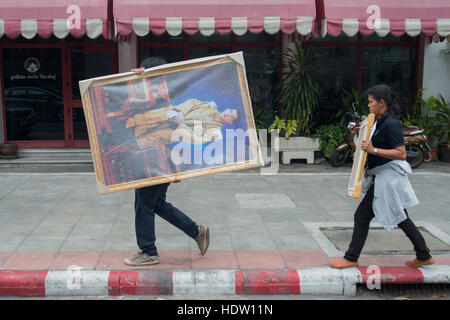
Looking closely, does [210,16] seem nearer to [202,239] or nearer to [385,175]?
[202,239]

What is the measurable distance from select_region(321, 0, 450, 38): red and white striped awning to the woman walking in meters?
4.89

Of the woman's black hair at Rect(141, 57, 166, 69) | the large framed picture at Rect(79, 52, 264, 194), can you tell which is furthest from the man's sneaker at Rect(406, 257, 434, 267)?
the woman's black hair at Rect(141, 57, 166, 69)

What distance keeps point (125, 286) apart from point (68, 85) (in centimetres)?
755

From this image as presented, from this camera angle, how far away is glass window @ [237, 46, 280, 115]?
450 inches

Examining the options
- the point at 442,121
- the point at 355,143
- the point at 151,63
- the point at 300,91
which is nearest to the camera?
the point at 151,63

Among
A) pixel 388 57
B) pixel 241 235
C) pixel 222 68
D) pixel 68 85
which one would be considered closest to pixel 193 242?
pixel 241 235

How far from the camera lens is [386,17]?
9266mm

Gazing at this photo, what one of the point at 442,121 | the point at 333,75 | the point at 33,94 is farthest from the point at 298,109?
the point at 33,94

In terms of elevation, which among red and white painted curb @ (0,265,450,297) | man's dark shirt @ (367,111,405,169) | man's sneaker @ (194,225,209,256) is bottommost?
red and white painted curb @ (0,265,450,297)

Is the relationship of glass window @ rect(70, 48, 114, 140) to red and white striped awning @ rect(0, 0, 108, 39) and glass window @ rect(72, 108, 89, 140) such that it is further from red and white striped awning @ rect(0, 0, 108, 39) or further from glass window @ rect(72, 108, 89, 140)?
red and white striped awning @ rect(0, 0, 108, 39)

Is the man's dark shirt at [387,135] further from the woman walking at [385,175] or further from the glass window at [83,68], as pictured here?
the glass window at [83,68]

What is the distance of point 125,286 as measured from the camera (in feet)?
15.5

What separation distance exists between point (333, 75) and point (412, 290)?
294 inches
